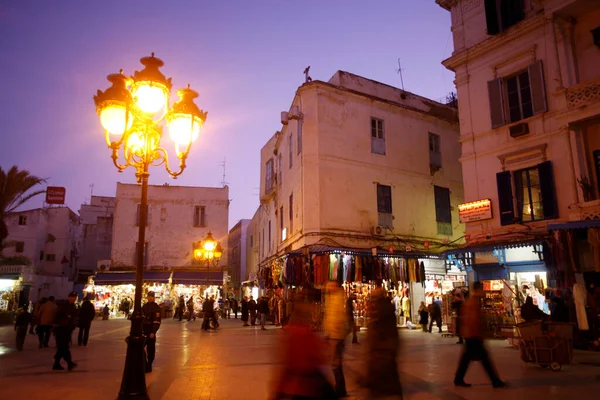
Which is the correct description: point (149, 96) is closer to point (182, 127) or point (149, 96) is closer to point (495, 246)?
point (182, 127)

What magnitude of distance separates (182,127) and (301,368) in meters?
5.23

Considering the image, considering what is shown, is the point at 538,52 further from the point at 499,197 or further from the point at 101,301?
the point at 101,301

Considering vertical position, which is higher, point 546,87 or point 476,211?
point 546,87

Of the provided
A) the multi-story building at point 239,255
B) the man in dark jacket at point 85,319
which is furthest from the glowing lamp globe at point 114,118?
the multi-story building at point 239,255

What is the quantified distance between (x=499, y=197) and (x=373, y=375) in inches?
497

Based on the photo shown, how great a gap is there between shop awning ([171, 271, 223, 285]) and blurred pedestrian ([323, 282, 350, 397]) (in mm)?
29756

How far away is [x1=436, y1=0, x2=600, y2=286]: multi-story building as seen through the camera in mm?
13844

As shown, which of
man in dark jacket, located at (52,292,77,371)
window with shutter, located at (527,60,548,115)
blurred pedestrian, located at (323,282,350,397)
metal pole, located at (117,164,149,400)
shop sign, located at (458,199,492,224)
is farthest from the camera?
shop sign, located at (458,199,492,224)

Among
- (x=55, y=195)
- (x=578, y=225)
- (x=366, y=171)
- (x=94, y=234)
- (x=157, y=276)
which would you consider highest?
(x=55, y=195)

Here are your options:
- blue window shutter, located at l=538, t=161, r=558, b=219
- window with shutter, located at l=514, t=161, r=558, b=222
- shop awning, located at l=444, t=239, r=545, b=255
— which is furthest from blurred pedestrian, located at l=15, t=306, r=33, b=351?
blue window shutter, located at l=538, t=161, r=558, b=219

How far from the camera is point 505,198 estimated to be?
629 inches

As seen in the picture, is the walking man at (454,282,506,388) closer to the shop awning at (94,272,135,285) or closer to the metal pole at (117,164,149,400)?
the metal pole at (117,164,149,400)

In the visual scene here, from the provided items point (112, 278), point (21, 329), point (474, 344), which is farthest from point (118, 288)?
point (474, 344)

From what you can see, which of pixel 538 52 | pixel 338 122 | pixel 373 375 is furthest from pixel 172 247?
pixel 373 375
